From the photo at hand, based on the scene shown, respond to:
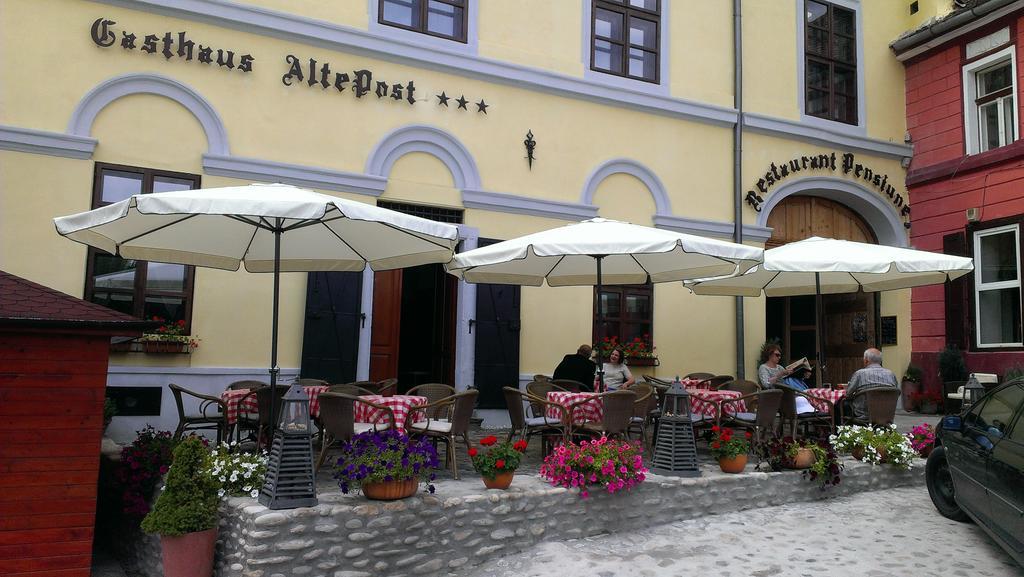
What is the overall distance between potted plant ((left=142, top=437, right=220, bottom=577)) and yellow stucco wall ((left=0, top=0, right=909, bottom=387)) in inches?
133

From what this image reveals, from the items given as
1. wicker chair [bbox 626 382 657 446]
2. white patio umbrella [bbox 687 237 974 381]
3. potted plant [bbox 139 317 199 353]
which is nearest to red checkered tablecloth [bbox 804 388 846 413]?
white patio umbrella [bbox 687 237 974 381]

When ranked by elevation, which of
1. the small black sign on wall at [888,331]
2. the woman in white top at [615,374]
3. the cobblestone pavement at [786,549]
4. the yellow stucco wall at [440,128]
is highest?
the yellow stucco wall at [440,128]

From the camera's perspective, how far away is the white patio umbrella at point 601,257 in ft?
20.0

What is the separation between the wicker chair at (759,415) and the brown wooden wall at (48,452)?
5262 mm

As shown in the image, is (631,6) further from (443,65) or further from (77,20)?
(77,20)

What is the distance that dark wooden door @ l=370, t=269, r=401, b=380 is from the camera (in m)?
9.23

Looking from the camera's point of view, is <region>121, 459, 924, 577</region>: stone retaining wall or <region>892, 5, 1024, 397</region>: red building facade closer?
<region>121, 459, 924, 577</region>: stone retaining wall

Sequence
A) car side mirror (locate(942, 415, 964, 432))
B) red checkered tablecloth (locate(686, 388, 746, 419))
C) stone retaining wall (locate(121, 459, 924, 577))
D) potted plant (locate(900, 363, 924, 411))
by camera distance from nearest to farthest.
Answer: stone retaining wall (locate(121, 459, 924, 577)), car side mirror (locate(942, 415, 964, 432)), red checkered tablecloth (locate(686, 388, 746, 419)), potted plant (locate(900, 363, 924, 411))

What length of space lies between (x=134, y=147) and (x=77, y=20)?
1.37 meters

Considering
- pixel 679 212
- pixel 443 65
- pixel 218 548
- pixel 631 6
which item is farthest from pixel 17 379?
pixel 631 6

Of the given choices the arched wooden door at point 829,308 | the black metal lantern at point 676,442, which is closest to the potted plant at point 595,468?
the black metal lantern at point 676,442

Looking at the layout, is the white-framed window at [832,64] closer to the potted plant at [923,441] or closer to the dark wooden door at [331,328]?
the potted plant at [923,441]

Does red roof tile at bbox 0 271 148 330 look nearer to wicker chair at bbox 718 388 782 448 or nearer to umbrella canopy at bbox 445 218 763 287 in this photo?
umbrella canopy at bbox 445 218 763 287

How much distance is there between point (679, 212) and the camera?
10797mm
